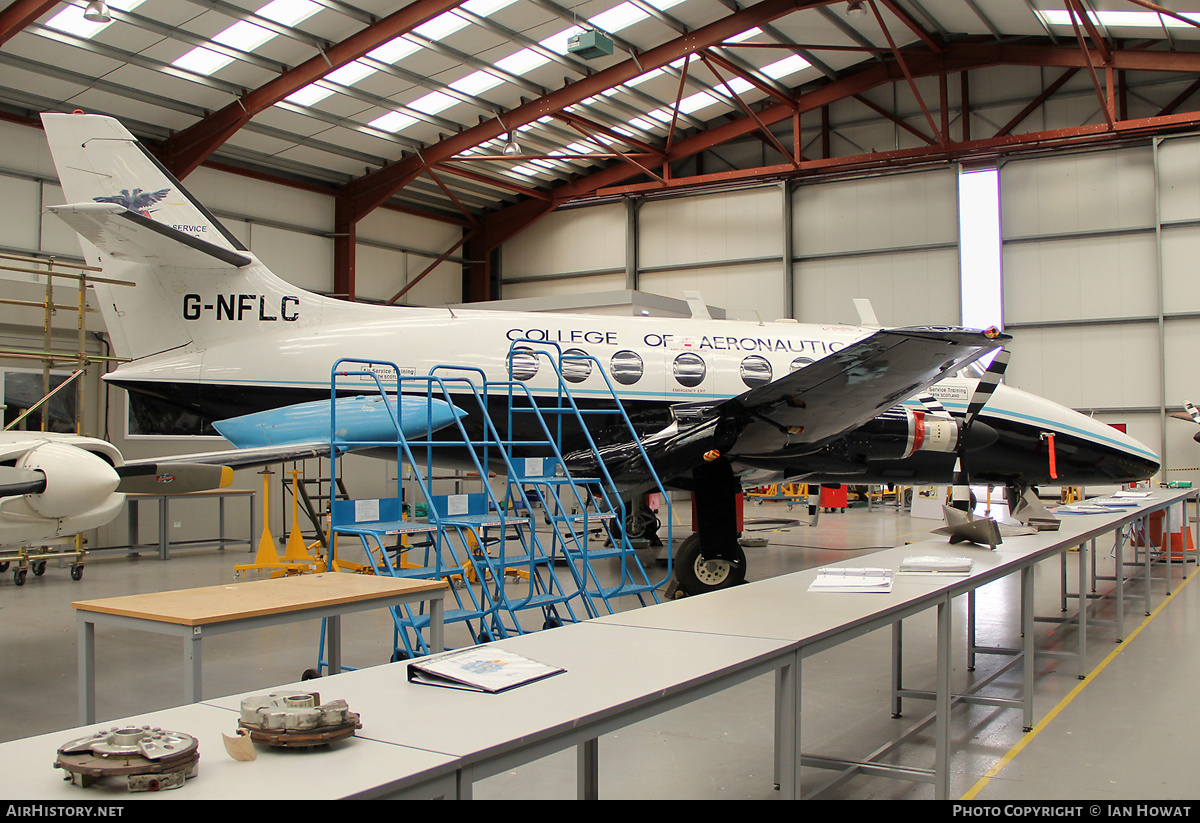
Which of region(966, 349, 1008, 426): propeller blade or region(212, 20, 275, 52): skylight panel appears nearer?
region(966, 349, 1008, 426): propeller blade

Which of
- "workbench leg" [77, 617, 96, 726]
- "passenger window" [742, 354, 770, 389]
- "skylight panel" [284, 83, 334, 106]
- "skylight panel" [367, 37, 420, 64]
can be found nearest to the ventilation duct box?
"skylight panel" [367, 37, 420, 64]

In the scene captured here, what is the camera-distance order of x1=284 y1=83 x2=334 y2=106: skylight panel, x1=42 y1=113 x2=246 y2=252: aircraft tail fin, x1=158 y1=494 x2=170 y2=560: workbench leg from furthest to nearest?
1. x1=284 y1=83 x2=334 y2=106: skylight panel
2. x1=158 y1=494 x2=170 y2=560: workbench leg
3. x1=42 y1=113 x2=246 y2=252: aircraft tail fin

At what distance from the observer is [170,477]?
238 inches

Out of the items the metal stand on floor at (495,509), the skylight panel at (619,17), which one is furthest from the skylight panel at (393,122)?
the metal stand on floor at (495,509)

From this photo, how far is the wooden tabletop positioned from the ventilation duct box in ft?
40.7

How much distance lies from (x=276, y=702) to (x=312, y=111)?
19678 mm

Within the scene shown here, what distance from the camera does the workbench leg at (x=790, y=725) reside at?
2.81 metres

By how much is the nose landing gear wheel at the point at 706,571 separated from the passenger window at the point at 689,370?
2305 mm

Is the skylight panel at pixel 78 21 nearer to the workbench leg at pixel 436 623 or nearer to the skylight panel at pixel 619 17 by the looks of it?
the skylight panel at pixel 619 17

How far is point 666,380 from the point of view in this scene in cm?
1071

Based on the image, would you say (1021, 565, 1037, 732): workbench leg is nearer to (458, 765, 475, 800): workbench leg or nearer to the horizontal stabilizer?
(458, 765, 475, 800): workbench leg

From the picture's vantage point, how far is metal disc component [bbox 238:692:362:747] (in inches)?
75.5

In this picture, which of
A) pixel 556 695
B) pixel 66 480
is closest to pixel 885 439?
pixel 66 480

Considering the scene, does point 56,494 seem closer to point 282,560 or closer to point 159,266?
point 159,266
